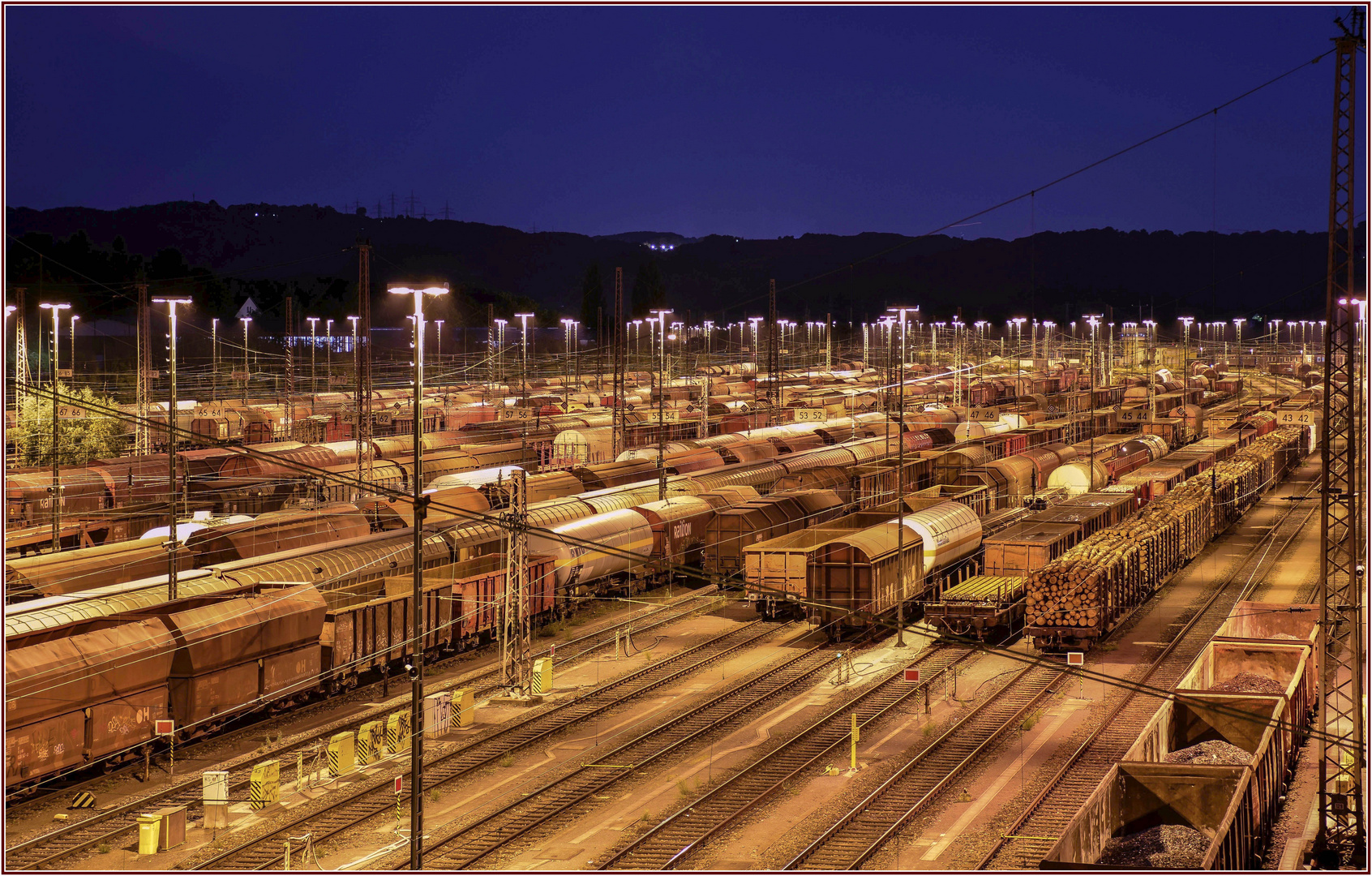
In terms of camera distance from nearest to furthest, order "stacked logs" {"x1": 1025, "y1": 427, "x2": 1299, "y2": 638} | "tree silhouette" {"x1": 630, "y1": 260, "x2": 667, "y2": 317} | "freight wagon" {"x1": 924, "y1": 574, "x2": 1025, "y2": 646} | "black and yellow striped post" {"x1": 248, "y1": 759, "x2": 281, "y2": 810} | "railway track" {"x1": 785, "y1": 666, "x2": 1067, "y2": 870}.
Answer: "railway track" {"x1": 785, "y1": 666, "x2": 1067, "y2": 870}
"black and yellow striped post" {"x1": 248, "y1": 759, "x2": 281, "y2": 810}
"stacked logs" {"x1": 1025, "y1": 427, "x2": 1299, "y2": 638}
"freight wagon" {"x1": 924, "y1": 574, "x2": 1025, "y2": 646}
"tree silhouette" {"x1": 630, "y1": 260, "x2": 667, "y2": 317}

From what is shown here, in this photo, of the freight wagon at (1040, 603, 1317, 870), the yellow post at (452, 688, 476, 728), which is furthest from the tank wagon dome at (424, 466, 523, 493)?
the freight wagon at (1040, 603, 1317, 870)

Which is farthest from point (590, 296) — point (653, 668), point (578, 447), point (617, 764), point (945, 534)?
point (617, 764)

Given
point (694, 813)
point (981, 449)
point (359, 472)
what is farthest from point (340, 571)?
point (981, 449)

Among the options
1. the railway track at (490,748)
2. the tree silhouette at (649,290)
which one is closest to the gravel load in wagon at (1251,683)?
the railway track at (490,748)

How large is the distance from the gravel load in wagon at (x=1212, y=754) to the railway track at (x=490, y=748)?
1095 cm

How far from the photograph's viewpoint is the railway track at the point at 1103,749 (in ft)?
57.8

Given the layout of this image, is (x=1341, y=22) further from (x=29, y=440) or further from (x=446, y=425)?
(x=446, y=425)

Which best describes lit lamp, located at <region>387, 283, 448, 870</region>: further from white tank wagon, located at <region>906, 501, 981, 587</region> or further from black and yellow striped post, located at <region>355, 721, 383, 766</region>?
white tank wagon, located at <region>906, 501, 981, 587</region>

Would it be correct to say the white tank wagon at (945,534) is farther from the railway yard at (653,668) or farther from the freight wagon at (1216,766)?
the freight wagon at (1216,766)

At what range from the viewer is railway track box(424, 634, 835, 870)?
1786cm

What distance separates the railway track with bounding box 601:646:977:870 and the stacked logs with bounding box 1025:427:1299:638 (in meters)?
2.85

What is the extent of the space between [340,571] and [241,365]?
86.1 meters

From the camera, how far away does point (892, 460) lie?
163 ft

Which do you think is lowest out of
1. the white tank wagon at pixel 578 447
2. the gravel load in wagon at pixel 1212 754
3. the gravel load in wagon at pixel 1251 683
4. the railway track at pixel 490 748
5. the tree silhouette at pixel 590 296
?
the railway track at pixel 490 748
